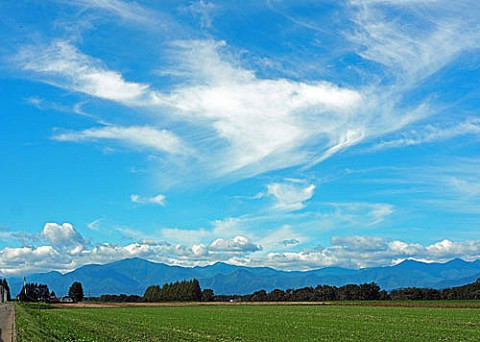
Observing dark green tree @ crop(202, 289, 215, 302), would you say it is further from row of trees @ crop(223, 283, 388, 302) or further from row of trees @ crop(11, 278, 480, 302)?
row of trees @ crop(223, 283, 388, 302)

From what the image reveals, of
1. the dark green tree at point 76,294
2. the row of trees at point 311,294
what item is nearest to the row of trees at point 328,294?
the row of trees at point 311,294

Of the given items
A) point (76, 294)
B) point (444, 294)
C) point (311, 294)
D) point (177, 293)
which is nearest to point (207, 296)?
point (177, 293)

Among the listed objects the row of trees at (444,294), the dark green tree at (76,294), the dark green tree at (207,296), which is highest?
the dark green tree at (76,294)

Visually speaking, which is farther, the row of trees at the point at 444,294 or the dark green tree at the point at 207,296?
the dark green tree at the point at 207,296

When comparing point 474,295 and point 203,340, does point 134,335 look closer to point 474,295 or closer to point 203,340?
point 203,340

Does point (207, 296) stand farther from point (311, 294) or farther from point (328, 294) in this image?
point (328, 294)

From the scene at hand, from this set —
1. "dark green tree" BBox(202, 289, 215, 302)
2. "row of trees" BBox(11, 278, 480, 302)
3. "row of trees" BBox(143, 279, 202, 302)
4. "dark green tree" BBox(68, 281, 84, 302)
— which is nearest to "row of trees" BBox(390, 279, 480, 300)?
"row of trees" BBox(11, 278, 480, 302)

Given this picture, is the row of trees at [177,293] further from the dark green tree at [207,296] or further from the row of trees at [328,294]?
the row of trees at [328,294]

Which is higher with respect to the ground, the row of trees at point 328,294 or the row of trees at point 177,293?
the row of trees at point 177,293

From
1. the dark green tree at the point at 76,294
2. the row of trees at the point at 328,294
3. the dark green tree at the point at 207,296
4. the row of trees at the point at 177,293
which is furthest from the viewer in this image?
the dark green tree at the point at 76,294

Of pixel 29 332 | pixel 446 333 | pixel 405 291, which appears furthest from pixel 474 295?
pixel 29 332

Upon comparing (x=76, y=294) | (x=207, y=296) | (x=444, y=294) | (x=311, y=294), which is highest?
(x=76, y=294)

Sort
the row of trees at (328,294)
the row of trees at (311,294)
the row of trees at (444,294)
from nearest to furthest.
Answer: the row of trees at (444,294) → the row of trees at (311,294) → the row of trees at (328,294)

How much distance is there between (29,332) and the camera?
128 ft
